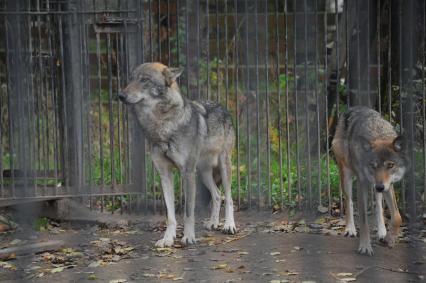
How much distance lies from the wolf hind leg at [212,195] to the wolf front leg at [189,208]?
613 mm

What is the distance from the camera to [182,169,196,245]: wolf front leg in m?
7.11

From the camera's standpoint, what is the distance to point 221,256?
21.3ft

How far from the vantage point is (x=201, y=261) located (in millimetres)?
6332

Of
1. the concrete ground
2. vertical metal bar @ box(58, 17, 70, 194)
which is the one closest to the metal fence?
vertical metal bar @ box(58, 17, 70, 194)

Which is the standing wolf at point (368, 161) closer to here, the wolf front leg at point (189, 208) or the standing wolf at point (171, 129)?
the standing wolf at point (171, 129)

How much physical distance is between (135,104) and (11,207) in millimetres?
2071

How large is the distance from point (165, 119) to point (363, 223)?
2009mm

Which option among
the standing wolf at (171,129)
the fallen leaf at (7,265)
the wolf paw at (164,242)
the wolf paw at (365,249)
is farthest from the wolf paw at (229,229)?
the fallen leaf at (7,265)

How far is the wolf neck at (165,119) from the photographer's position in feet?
24.0

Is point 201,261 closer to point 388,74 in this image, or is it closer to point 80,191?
point 80,191

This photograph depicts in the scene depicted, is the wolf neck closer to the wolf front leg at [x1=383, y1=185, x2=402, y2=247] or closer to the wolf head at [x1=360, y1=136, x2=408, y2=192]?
the wolf head at [x1=360, y1=136, x2=408, y2=192]

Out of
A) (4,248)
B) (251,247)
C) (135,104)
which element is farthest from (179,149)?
(4,248)

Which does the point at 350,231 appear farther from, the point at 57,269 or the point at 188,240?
the point at 57,269

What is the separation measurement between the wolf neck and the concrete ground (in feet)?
3.20
